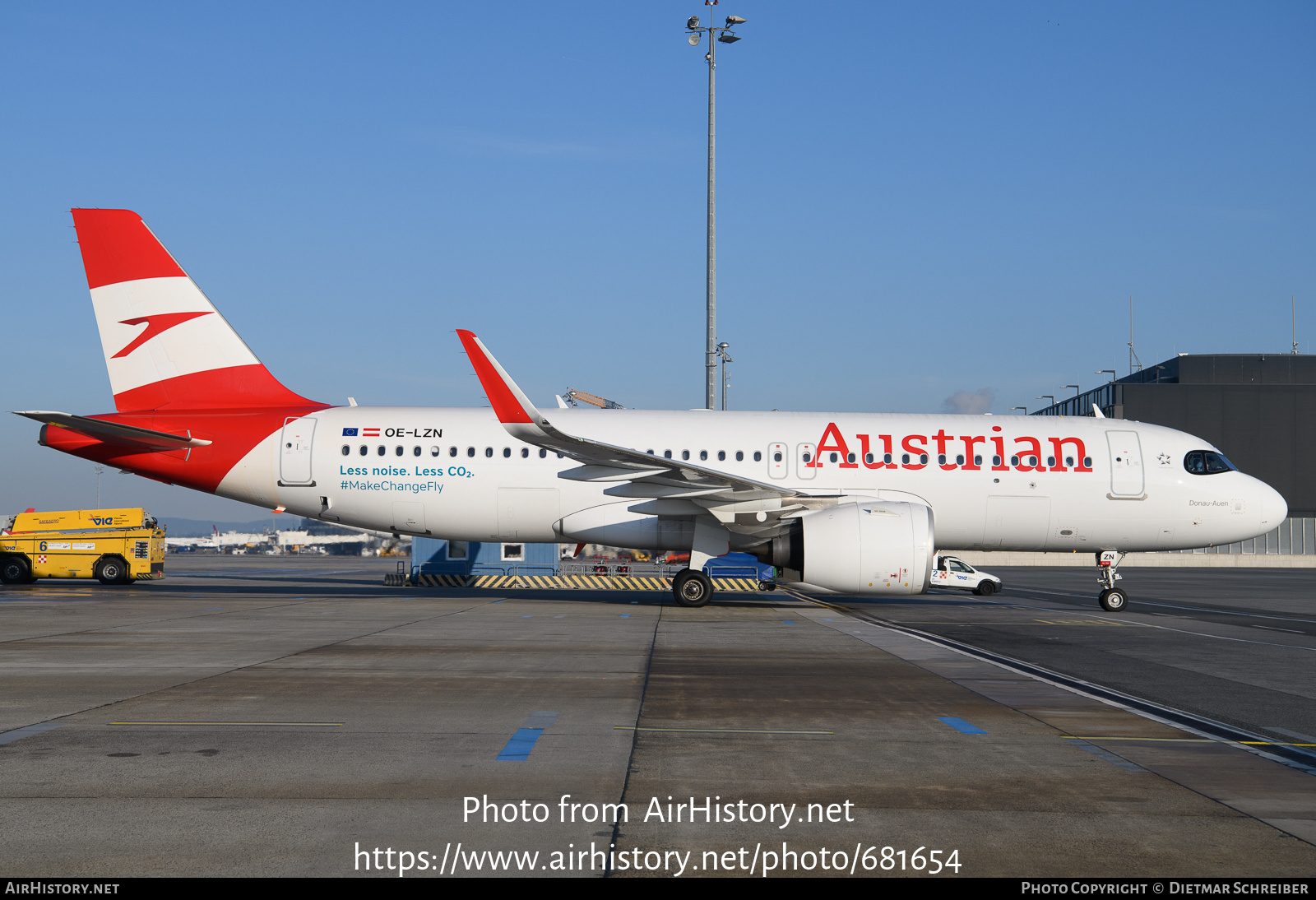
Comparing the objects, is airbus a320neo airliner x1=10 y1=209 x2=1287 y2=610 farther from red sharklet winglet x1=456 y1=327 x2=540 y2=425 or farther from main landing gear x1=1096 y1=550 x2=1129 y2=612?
red sharklet winglet x1=456 y1=327 x2=540 y2=425

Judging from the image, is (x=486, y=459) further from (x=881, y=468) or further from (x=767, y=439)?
(x=881, y=468)

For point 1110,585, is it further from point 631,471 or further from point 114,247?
point 114,247

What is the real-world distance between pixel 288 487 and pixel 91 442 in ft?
13.3

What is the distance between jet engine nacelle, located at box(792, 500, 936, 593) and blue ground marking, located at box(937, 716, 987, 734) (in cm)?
897

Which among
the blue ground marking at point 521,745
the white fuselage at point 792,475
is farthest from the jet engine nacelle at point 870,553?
the blue ground marking at point 521,745

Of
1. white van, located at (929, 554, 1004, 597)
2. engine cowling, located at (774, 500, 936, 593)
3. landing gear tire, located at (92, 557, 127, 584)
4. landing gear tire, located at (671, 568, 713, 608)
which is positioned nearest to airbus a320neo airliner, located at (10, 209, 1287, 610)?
landing gear tire, located at (671, 568, 713, 608)

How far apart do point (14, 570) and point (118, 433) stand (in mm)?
12260

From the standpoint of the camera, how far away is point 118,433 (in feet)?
60.5

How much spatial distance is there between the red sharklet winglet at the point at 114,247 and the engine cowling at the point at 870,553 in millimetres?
14869

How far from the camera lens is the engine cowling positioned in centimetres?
1644

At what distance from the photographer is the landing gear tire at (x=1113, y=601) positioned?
64.5ft

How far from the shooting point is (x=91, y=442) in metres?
19.0

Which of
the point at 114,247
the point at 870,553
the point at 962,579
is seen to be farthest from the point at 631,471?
the point at 962,579

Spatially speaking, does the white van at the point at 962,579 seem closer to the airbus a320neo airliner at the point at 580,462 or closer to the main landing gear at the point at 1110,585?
the main landing gear at the point at 1110,585
